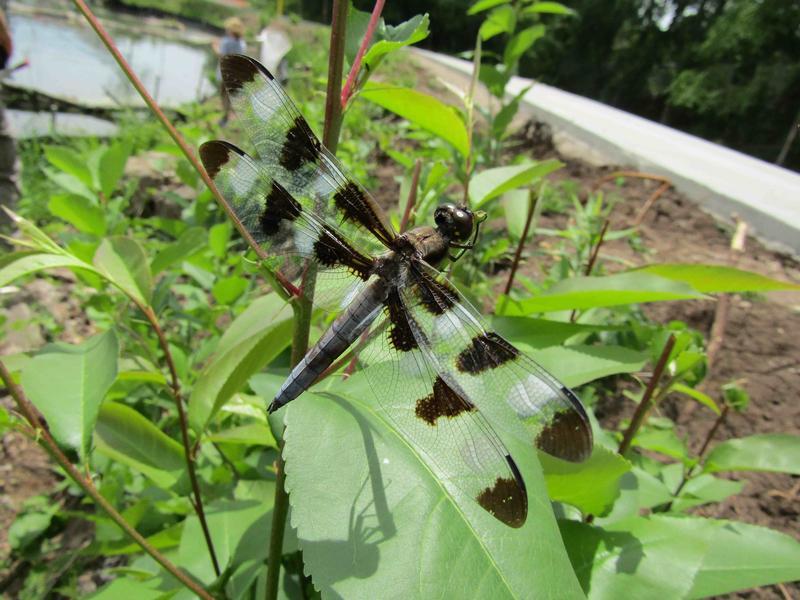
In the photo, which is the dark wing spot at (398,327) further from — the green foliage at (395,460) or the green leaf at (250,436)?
the green leaf at (250,436)

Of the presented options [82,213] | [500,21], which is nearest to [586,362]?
[500,21]

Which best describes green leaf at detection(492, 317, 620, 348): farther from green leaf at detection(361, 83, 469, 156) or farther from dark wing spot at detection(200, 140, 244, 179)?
dark wing spot at detection(200, 140, 244, 179)

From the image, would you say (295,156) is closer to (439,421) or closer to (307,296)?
(307,296)

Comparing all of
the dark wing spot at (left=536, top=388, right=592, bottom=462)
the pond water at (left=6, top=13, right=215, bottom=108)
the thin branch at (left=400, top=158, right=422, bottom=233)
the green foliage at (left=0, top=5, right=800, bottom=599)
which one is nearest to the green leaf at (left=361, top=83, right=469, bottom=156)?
the green foliage at (left=0, top=5, right=800, bottom=599)

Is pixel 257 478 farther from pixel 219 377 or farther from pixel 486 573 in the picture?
pixel 486 573

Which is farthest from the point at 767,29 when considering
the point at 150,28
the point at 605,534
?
the point at 605,534
